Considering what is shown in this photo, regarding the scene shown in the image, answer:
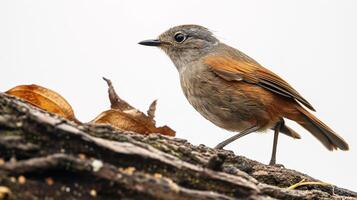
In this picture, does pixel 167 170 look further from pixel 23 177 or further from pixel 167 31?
pixel 167 31

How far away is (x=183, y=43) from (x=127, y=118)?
3337mm

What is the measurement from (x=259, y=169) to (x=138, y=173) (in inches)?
53.2

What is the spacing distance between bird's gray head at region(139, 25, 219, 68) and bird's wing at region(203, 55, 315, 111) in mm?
736

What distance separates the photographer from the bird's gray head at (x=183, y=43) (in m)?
6.86

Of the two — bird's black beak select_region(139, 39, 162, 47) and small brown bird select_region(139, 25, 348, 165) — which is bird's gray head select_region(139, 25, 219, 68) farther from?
small brown bird select_region(139, 25, 348, 165)

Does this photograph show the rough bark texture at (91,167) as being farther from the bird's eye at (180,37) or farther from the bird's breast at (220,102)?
the bird's eye at (180,37)

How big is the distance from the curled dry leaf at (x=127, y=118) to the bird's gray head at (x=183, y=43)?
9.20 feet

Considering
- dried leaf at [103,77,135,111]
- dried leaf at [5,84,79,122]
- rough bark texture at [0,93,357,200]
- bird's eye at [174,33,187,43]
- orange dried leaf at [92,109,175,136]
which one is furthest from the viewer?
bird's eye at [174,33,187,43]

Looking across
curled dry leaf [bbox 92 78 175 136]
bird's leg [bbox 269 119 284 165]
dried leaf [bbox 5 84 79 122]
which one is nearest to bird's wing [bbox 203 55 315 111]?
bird's leg [bbox 269 119 284 165]

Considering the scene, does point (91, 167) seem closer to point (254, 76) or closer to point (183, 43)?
point (254, 76)

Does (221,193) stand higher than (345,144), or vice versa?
(345,144)

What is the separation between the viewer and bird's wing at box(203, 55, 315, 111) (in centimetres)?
572

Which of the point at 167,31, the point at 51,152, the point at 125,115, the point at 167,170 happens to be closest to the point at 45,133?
the point at 51,152

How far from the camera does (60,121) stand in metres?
2.56
